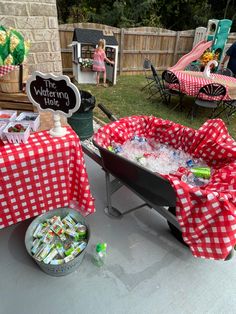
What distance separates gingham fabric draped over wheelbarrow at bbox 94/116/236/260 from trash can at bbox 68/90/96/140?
4.13ft

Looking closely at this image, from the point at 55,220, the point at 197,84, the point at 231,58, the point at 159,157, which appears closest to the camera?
the point at 55,220

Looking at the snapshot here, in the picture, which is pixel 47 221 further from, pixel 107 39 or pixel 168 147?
pixel 107 39

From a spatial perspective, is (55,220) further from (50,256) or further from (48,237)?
(50,256)

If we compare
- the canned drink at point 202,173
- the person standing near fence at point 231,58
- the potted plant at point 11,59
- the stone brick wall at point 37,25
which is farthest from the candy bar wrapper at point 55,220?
the person standing near fence at point 231,58

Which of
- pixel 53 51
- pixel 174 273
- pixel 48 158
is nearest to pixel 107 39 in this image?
pixel 53 51

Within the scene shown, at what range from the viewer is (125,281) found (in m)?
1.63

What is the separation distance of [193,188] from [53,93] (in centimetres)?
109

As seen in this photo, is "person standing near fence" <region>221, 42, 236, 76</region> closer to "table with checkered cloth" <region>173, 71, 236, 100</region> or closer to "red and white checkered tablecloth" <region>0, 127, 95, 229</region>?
"table with checkered cloth" <region>173, 71, 236, 100</region>

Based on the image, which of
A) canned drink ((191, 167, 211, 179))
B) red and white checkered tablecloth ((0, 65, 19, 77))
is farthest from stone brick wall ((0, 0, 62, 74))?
canned drink ((191, 167, 211, 179))

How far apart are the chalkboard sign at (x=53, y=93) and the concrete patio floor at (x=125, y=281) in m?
1.17

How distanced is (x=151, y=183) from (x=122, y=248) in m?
0.73

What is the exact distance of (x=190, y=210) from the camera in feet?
4.41

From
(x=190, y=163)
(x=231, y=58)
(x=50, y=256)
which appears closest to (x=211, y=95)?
(x=231, y=58)

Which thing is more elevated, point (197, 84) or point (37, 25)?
point (37, 25)
